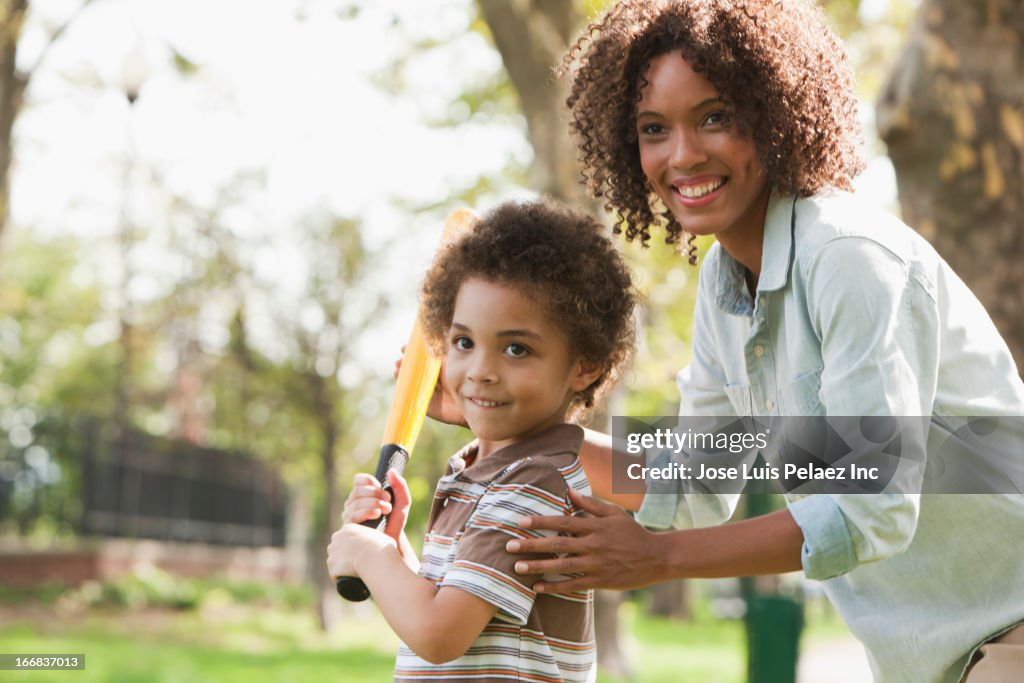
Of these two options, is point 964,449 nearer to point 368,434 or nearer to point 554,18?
point 554,18

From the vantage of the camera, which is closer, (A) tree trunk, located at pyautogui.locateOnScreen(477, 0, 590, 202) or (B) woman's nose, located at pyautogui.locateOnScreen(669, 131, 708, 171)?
(B) woman's nose, located at pyautogui.locateOnScreen(669, 131, 708, 171)

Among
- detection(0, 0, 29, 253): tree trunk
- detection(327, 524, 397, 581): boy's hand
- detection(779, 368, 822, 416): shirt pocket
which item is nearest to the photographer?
detection(327, 524, 397, 581): boy's hand

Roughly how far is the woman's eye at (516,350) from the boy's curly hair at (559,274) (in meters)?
0.09

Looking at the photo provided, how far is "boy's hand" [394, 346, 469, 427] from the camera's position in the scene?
2.62 metres

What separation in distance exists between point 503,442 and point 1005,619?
1044mm

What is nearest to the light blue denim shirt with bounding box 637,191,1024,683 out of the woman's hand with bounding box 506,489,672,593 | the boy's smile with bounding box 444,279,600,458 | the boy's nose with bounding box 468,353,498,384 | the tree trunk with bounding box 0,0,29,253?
the woman's hand with bounding box 506,489,672,593

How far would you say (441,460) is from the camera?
2806cm

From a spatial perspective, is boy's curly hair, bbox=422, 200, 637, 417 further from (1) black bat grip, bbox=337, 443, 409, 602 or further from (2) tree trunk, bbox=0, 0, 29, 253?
(2) tree trunk, bbox=0, 0, 29, 253

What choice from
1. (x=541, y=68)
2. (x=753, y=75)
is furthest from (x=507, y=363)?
(x=541, y=68)

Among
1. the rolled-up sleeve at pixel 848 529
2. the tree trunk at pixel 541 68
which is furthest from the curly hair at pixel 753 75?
the tree trunk at pixel 541 68

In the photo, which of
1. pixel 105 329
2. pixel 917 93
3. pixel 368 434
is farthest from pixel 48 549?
pixel 105 329

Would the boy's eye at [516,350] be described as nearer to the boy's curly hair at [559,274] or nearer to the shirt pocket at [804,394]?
the boy's curly hair at [559,274]

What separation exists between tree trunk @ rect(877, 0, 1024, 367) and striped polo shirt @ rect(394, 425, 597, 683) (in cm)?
368

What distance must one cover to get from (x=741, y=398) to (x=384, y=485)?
881 mm
